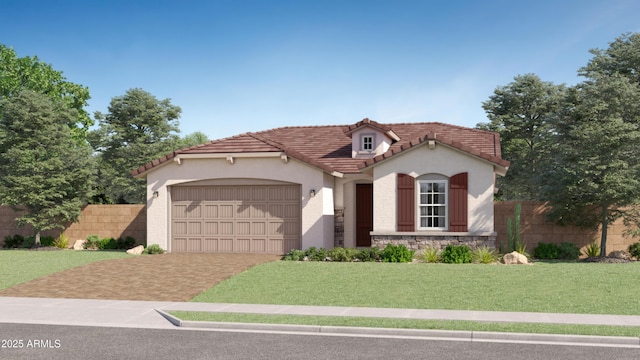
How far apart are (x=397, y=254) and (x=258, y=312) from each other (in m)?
10.0

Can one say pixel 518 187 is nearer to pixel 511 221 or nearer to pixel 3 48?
pixel 511 221

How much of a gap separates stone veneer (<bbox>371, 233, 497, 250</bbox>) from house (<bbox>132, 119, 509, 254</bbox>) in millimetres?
35

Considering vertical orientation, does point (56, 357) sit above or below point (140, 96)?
below

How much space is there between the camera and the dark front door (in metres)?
26.8

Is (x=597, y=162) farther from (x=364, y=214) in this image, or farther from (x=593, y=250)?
(x=364, y=214)

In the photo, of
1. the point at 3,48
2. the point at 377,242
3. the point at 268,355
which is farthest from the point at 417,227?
the point at 3,48

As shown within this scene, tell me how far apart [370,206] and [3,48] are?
36.9m

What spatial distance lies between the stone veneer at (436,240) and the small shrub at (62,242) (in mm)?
15314

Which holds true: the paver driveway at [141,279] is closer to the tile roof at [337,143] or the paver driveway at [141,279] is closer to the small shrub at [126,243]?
the tile roof at [337,143]

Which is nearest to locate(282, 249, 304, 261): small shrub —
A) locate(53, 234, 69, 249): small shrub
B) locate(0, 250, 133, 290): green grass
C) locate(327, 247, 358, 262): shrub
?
locate(327, 247, 358, 262): shrub

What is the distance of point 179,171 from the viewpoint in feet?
83.9

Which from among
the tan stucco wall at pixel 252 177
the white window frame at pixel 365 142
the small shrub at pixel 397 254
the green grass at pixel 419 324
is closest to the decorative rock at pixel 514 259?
the small shrub at pixel 397 254

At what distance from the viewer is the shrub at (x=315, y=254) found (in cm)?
2238

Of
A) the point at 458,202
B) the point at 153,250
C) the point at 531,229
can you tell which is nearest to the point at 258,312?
the point at 458,202
